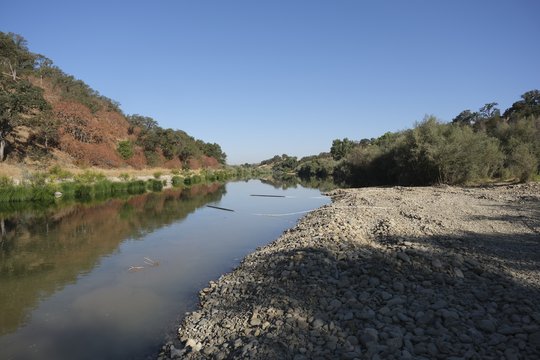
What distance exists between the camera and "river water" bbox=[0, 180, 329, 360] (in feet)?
23.7

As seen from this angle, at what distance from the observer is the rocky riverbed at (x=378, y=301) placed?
5.17m

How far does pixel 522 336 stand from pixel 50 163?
2108 inches

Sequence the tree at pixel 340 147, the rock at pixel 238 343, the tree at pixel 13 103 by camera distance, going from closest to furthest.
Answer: the rock at pixel 238 343 < the tree at pixel 13 103 < the tree at pixel 340 147

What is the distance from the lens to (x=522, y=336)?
196 inches

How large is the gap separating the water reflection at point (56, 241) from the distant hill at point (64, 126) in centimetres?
2384

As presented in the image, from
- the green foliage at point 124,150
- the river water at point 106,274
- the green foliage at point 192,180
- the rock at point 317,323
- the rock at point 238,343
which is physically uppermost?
the green foliage at point 124,150


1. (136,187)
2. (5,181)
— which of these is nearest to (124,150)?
(136,187)

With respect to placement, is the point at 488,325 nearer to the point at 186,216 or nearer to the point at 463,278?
the point at 463,278

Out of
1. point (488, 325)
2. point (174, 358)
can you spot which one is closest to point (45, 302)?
point (174, 358)

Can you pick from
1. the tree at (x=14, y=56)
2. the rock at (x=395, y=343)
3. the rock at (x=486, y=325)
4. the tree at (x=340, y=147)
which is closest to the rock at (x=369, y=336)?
the rock at (x=395, y=343)

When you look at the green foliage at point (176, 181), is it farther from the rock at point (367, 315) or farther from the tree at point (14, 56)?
the rock at point (367, 315)

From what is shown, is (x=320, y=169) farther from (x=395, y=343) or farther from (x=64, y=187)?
(x=395, y=343)

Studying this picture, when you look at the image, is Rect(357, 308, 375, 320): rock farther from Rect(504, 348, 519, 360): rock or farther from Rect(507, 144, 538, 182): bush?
Rect(507, 144, 538, 182): bush

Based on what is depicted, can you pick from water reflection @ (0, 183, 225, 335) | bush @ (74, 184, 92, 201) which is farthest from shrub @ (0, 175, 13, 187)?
water reflection @ (0, 183, 225, 335)
